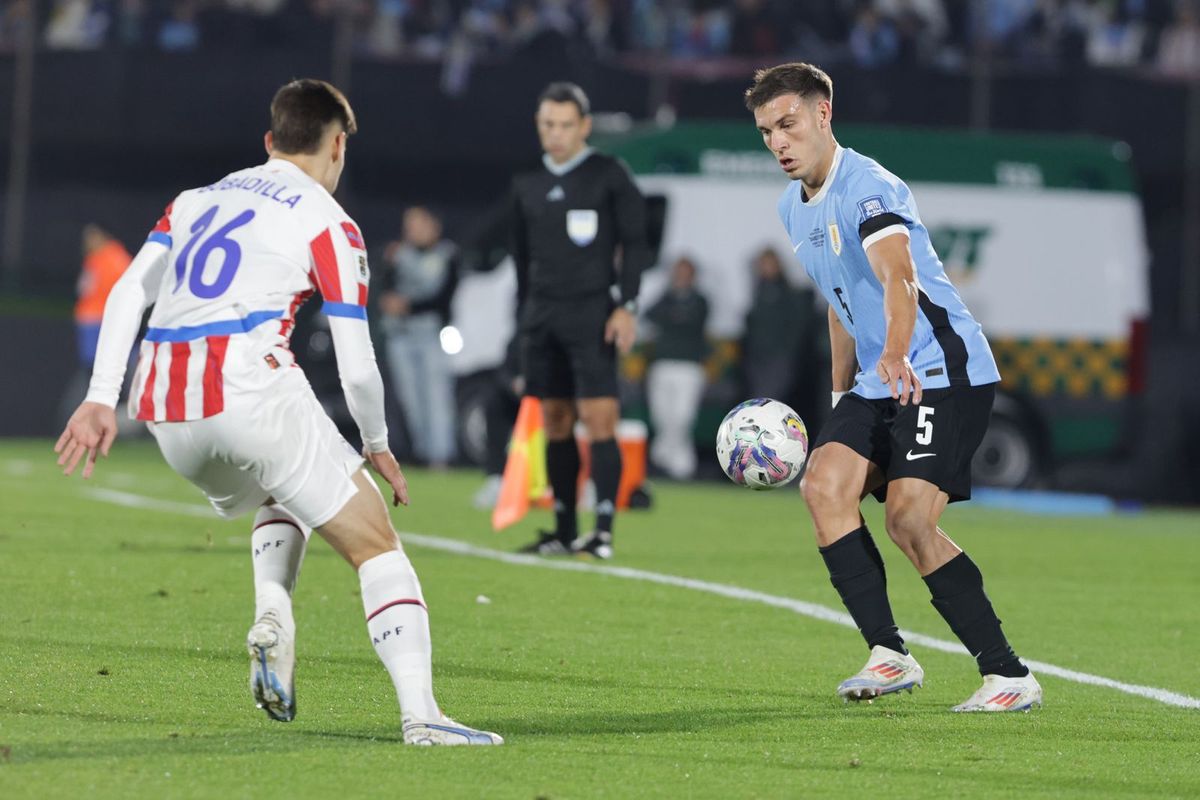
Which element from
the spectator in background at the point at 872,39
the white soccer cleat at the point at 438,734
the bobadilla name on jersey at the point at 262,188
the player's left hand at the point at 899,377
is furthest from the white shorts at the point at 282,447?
the spectator in background at the point at 872,39

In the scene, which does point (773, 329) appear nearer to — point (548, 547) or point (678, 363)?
point (678, 363)

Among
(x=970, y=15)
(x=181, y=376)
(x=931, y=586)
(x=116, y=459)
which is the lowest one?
(x=116, y=459)

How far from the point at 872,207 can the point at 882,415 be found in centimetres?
61

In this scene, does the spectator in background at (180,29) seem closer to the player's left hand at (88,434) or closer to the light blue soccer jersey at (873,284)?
the light blue soccer jersey at (873,284)

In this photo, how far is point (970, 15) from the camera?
19.4 m

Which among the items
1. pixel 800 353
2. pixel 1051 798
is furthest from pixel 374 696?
pixel 800 353

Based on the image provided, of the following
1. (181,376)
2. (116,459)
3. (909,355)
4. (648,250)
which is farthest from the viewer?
(116,459)

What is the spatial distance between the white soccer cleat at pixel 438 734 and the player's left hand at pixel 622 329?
489cm

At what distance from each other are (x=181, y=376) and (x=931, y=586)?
2301mm

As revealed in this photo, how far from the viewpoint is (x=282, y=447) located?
16.2ft

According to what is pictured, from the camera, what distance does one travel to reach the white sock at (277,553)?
529cm

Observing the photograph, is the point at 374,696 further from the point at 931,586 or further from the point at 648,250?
the point at 648,250

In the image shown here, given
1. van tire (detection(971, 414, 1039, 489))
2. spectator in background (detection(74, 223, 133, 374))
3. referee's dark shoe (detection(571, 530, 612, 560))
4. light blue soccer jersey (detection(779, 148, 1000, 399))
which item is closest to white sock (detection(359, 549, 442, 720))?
light blue soccer jersey (detection(779, 148, 1000, 399))

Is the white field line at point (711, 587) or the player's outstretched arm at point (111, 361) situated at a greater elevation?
the player's outstretched arm at point (111, 361)
